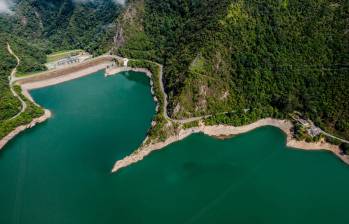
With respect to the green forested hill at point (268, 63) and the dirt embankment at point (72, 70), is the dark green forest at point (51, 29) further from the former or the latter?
the green forested hill at point (268, 63)

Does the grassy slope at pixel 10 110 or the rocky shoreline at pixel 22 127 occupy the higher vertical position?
the grassy slope at pixel 10 110

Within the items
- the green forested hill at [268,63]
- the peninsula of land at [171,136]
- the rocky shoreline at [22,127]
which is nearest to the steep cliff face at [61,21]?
the peninsula of land at [171,136]

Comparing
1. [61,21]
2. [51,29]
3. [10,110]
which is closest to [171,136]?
[10,110]

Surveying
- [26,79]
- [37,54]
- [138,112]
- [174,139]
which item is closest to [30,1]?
[37,54]

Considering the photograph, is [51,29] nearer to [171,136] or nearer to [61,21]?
[61,21]

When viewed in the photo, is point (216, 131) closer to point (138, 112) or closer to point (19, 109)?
point (138, 112)

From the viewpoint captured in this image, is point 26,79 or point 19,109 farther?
point 26,79
